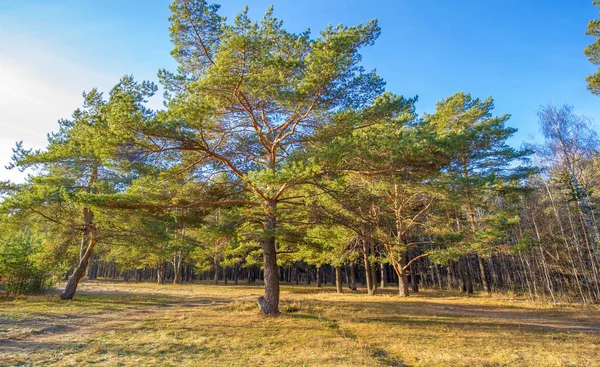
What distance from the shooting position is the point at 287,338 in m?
7.31

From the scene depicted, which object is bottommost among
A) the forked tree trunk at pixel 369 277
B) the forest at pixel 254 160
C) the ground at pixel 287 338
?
the ground at pixel 287 338

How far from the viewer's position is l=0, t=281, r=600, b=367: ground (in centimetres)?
556

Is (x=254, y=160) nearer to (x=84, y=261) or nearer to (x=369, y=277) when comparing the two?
(x=84, y=261)

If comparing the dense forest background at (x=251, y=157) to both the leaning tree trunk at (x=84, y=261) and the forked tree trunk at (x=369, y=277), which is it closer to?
the leaning tree trunk at (x=84, y=261)

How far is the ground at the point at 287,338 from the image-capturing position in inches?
219

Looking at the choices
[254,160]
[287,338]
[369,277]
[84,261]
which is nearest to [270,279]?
[287,338]

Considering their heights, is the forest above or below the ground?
above

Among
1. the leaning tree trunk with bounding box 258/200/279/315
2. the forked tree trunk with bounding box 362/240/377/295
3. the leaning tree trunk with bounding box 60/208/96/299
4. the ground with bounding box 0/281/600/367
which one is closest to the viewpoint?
the ground with bounding box 0/281/600/367

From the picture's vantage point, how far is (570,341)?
24.1 feet

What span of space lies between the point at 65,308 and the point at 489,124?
74.5 feet

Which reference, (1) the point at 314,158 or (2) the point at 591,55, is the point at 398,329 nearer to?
(1) the point at 314,158

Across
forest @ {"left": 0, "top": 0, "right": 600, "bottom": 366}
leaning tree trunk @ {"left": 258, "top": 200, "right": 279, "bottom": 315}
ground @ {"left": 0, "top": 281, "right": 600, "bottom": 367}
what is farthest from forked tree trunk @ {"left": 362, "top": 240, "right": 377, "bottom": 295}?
leaning tree trunk @ {"left": 258, "top": 200, "right": 279, "bottom": 315}

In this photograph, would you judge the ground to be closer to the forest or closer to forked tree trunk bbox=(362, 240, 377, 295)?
the forest

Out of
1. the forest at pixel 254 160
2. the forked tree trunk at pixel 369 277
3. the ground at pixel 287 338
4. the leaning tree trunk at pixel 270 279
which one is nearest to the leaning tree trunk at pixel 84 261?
the forest at pixel 254 160
